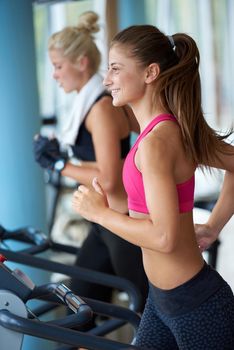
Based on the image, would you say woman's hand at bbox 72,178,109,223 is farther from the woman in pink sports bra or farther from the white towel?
the white towel

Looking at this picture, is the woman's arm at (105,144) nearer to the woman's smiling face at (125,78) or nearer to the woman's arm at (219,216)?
the woman's arm at (219,216)

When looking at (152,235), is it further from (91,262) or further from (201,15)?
(201,15)

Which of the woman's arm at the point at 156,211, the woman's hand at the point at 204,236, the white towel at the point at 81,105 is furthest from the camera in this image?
the white towel at the point at 81,105

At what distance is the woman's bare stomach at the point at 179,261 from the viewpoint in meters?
1.80

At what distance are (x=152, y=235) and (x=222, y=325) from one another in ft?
1.08

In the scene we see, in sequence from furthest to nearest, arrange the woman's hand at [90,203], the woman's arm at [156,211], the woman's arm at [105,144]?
1. the woman's arm at [105,144]
2. the woman's hand at [90,203]
3. the woman's arm at [156,211]

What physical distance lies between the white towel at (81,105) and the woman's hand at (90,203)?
0.96 m

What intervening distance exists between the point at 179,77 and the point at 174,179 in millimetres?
290

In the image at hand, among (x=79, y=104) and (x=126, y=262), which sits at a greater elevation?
(x=79, y=104)

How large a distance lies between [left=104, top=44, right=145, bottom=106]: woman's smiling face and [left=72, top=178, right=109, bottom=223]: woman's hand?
259 millimetres

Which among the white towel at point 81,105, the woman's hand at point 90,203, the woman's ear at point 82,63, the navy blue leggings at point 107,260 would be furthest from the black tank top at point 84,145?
the woman's hand at point 90,203

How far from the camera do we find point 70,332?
5.41ft

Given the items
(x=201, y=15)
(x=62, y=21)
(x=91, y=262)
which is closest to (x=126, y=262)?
(x=91, y=262)

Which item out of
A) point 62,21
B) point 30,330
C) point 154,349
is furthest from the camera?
point 62,21
